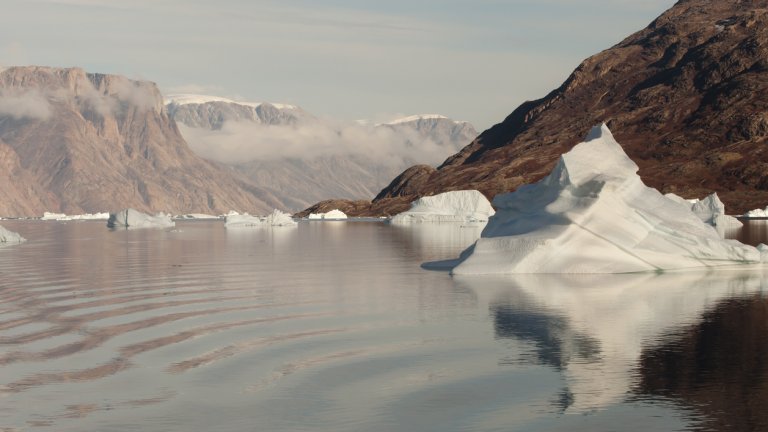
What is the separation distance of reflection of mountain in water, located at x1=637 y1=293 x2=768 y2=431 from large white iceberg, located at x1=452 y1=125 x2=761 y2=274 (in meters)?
13.5

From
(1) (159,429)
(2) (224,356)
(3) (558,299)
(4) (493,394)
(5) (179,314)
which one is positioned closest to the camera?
(1) (159,429)

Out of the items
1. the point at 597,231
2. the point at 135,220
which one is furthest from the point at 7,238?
the point at 597,231

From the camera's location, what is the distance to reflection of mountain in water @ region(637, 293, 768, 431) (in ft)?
51.8

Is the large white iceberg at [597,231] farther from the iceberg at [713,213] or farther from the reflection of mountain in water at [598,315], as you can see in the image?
the iceberg at [713,213]

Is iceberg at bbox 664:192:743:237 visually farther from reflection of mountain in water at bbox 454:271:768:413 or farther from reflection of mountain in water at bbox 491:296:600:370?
reflection of mountain in water at bbox 491:296:600:370

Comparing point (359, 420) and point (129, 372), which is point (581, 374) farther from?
point (129, 372)

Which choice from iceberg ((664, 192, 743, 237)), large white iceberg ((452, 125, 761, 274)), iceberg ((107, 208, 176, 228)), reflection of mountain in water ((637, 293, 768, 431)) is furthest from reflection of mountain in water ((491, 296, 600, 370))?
iceberg ((107, 208, 176, 228))

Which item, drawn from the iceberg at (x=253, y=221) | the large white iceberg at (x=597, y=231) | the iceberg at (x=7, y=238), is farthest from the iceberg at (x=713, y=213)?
the iceberg at (x=7, y=238)

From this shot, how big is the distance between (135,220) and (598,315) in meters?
125

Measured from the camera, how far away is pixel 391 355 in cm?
2155

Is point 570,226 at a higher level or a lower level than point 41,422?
higher

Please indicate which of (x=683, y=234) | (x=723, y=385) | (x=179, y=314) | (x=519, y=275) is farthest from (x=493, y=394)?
(x=683, y=234)

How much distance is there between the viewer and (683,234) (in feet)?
137

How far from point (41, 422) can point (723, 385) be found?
485 inches
